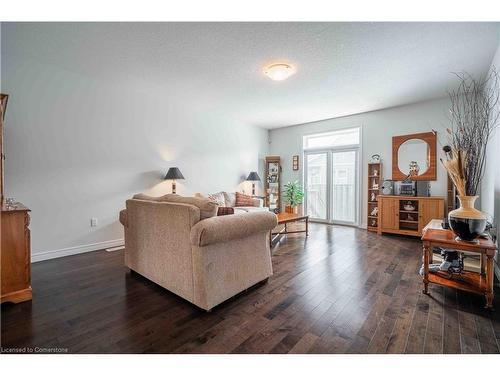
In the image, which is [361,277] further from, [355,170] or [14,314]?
[355,170]

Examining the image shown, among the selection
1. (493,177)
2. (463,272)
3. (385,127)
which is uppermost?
(385,127)

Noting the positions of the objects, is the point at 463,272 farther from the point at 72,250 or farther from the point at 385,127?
the point at 72,250

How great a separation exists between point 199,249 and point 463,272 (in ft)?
8.02

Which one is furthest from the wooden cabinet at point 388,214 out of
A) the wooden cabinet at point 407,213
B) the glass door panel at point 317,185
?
the glass door panel at point 317,185

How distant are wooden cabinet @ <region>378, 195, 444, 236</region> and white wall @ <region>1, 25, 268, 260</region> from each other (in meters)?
3.81

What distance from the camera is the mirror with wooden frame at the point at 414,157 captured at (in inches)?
171

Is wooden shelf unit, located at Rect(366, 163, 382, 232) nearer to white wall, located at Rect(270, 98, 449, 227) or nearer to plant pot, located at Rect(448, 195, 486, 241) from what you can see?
white wall, located at Rect(270, 98, 449, 227)

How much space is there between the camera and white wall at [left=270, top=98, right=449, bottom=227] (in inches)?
167

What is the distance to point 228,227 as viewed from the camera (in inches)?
70.6

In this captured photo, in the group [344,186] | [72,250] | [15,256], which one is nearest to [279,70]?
[15,256]

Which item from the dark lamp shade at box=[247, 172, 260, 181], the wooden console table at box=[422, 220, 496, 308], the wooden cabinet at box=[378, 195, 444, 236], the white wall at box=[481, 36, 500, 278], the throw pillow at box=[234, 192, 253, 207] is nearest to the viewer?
the wooden console table at box=[422, 220, 496, 308]

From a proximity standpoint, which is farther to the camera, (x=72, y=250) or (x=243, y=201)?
(x=243, y=201)

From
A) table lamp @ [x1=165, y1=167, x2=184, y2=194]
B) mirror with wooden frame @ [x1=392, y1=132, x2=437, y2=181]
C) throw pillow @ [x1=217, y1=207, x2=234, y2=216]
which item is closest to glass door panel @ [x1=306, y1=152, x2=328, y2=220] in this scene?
mirror with wooden frame @ [x1=392, y1=132, x2=437, y2=181]
